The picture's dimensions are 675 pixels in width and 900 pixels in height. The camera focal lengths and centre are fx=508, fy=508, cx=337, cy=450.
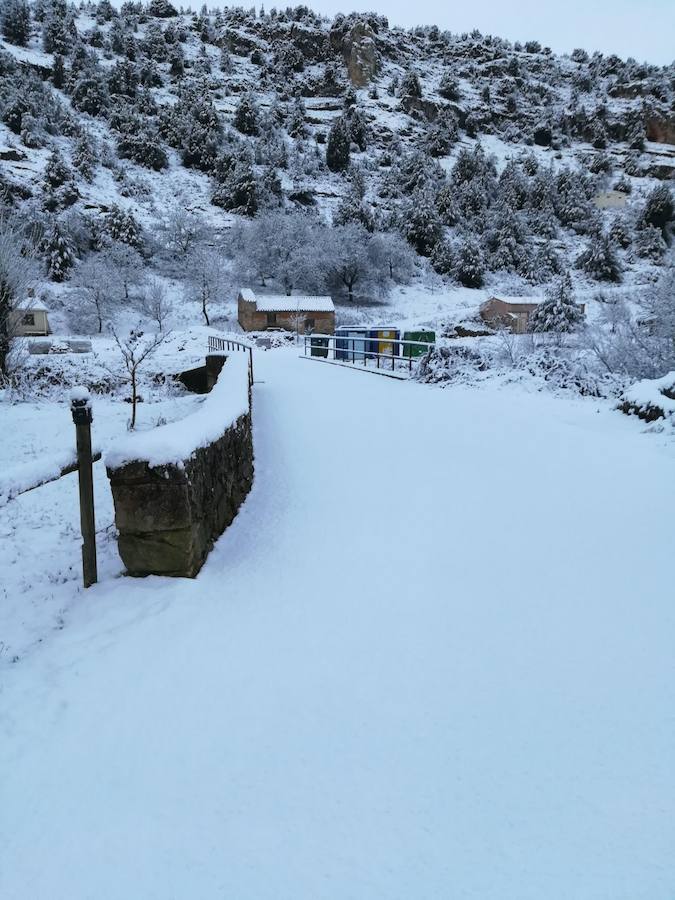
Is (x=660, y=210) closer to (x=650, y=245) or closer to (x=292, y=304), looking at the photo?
(x=650, y=245)

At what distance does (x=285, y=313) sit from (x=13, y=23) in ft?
229

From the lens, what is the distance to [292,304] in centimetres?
3825

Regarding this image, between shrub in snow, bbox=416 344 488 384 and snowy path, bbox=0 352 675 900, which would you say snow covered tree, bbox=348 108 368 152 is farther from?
snowy path, bbox=0 352 675 900

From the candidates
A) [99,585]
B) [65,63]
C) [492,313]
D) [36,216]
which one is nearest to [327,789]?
[99,585]

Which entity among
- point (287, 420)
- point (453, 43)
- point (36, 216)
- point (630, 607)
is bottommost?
point (630, 607)

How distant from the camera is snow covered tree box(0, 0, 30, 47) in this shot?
69188mm

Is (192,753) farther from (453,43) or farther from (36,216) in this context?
(453,43)

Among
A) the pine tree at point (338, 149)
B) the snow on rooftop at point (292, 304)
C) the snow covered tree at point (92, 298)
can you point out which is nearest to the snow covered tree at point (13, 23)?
the pine tree at point (338, 149)

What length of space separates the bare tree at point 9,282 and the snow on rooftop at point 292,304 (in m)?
23.4

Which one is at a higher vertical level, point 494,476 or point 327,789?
point 494,476

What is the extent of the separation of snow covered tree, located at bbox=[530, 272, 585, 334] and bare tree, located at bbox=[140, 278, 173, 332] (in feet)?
81.8

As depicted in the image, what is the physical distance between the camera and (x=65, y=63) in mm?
68438

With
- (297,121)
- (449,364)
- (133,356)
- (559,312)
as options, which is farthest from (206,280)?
(297,121)

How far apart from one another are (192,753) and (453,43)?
14456 cm
